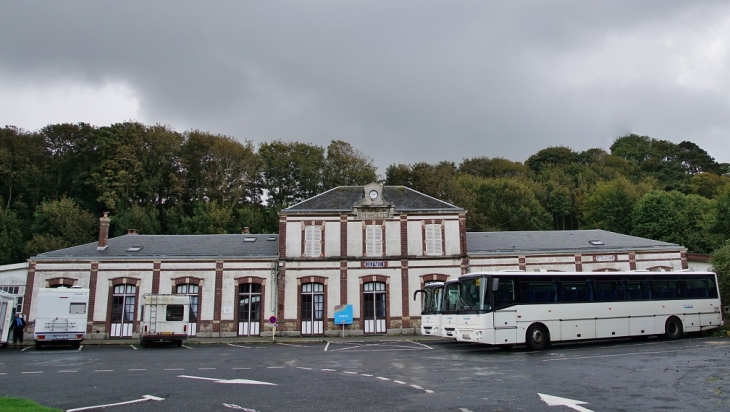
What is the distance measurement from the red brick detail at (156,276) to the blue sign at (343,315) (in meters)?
11.0

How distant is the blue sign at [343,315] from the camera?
107 ft

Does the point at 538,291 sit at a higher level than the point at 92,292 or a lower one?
lower

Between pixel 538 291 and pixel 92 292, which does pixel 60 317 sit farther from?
pixel 538 291

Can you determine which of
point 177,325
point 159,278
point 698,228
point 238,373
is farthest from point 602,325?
point 698,228

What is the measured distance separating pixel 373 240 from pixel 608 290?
48.3 ft

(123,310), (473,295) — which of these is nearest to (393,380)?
(473,295)

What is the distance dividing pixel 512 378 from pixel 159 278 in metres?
25.6

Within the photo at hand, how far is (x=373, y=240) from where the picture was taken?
111 ft

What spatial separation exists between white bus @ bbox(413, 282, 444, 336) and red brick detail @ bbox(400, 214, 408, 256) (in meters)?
8.13

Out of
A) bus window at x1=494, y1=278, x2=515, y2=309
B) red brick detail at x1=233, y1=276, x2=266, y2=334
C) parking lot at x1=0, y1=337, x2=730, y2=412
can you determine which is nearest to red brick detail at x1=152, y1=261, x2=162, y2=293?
red brick detail at x1=233, y1=276, x2=266, y2=334

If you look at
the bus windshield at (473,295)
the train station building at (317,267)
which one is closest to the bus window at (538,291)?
the bus windshield at (473,295)

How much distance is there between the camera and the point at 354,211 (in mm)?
33906

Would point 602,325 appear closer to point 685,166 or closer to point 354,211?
point 354,211

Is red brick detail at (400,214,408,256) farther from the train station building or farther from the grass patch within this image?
the grass patch
